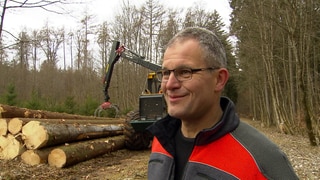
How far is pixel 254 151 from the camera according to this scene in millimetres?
1741

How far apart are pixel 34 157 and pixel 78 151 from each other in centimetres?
124

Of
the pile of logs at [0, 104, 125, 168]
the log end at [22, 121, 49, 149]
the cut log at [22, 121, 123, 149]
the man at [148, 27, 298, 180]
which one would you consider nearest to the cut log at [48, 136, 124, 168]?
the pile of logs at [0, 104, 125, 168]

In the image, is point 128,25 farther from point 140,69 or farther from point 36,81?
point 36,81

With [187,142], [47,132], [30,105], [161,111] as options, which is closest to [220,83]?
[187,142]

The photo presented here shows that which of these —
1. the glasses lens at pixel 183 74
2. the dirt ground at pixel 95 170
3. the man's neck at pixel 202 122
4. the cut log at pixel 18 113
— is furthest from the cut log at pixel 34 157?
the glasses lens at pixel 183 74

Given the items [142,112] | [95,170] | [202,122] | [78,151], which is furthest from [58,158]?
[202,122]

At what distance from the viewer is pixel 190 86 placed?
1.94 m

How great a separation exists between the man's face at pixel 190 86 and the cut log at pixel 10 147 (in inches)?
320

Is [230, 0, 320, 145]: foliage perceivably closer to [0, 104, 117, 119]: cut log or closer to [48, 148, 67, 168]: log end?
[48, 148, 67, 168]: log end

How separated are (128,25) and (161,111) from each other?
2484 centimetres

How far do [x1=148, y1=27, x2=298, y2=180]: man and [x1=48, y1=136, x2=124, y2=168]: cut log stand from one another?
23.4ft

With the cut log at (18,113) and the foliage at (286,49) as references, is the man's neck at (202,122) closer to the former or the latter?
the cut log at (18,113)

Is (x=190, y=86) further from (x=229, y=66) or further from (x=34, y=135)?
(x=229, y=66)

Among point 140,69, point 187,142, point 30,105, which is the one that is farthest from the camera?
point 140,69
